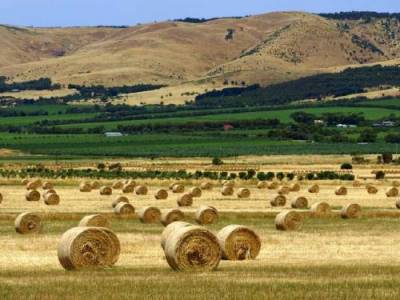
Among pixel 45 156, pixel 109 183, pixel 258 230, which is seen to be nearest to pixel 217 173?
pixel 109 183

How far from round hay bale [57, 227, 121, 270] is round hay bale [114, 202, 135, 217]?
20.4 meters

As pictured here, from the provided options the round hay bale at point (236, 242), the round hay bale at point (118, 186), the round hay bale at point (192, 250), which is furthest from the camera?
the round hay bale at point (118, 186)

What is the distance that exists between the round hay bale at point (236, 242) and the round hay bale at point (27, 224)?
11084 millimetres

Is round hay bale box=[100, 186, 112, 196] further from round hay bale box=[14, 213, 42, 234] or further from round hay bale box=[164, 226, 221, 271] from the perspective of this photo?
round hay bale box=[164, 226, 221, 271]

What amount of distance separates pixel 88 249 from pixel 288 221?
14.6 m

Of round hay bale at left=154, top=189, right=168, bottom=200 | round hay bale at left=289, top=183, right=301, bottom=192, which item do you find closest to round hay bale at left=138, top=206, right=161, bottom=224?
round hay bale at left=154, top=189, right=168, bottom=200

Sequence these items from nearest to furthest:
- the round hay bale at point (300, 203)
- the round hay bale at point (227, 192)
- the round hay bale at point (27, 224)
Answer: the round hay bale at point (27, 224) < the round hay bale at point (300, 203) < the round hay bale at point (227, 192)

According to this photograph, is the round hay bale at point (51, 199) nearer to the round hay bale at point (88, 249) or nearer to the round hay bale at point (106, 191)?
the round hay bale at point (106, 191)

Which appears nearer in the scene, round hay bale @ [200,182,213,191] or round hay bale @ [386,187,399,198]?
round hay bale @ [386,187,399,198]

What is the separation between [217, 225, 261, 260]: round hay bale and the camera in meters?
33.4

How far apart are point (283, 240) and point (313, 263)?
7288 mm

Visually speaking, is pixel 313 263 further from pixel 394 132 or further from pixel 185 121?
pixel 185 121

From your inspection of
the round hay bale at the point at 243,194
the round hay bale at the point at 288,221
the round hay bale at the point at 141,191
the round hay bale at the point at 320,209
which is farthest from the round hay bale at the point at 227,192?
the round hay bale at the point at 288,221

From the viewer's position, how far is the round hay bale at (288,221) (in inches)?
1736
